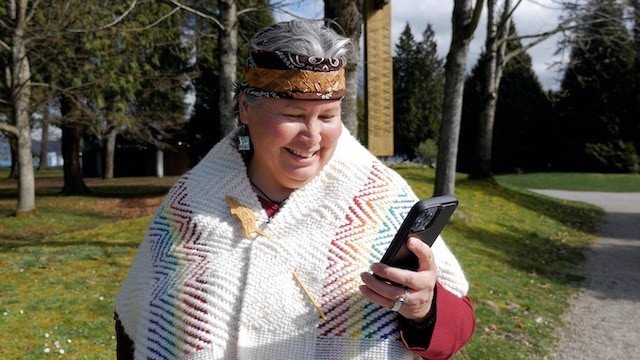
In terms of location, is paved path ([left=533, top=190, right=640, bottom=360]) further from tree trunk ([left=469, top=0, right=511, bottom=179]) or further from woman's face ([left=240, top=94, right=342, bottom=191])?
woman's face ([left=240, top=94, right=342, bottom=191])

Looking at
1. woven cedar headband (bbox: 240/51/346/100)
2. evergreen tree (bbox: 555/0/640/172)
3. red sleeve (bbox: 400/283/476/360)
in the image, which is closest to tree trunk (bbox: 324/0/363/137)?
woven cedar headband (bbox: 240/51/346/100)

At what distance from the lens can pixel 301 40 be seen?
189 centimetres

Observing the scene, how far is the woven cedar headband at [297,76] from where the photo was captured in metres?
1.86

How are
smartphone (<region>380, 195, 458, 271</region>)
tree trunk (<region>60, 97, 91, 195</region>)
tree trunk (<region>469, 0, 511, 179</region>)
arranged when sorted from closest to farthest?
smartphone (<region>380, 195, 458, 271</region>) → tree trunk (<region>469, 0, 511, 179</region>) → tree trunk (<region>60, 97, 91, 195</region>)

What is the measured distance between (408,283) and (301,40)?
83 centimetres

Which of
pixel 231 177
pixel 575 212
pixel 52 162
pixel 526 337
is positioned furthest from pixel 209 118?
pixel 52 162

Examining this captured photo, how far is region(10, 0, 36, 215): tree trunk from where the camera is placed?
14.1 meters

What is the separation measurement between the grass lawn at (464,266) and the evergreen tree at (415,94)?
2657 cm

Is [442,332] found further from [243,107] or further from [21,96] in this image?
[21,96]

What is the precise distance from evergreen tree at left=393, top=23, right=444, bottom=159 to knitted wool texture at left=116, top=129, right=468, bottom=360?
135 ft

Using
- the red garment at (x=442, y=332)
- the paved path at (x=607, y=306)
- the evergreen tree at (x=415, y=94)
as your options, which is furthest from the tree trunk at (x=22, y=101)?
the evergreen tree at (x=415, y=94)

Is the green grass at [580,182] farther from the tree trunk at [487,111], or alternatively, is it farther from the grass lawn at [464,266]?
the grass lawn at [464,266]

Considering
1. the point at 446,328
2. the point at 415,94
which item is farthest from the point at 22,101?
the point at 415,94

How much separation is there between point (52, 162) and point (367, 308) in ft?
272
